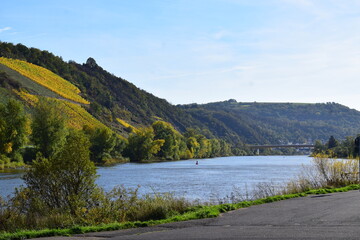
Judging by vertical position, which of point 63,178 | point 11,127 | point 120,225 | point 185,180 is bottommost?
point 185,180

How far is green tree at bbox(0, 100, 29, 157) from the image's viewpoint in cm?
7119

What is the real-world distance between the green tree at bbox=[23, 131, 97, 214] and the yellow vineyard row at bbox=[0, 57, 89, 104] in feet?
459

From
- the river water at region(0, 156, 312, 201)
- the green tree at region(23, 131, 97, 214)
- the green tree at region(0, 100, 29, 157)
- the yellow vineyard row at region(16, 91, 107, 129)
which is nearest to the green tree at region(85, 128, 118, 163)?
the river water at region(0, 156, 312, 201)

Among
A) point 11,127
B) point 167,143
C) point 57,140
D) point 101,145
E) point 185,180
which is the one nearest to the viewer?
point 185,180

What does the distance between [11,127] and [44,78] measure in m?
103

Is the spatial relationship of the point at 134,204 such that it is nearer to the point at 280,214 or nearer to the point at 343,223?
the point at 280,214

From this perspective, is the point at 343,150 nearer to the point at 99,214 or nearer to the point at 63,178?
the point at 63,178

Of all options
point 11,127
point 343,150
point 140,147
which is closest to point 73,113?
point 140,147

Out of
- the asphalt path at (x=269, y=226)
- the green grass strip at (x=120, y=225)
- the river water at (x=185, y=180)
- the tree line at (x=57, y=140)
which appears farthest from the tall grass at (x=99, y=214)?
the tree line at (x=57, y=140)

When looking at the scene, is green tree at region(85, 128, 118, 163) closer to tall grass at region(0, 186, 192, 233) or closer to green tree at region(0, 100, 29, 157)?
green tree at region(0, 100, 29, 157)

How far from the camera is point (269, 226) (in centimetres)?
1433

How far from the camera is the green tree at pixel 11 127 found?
2803 inches

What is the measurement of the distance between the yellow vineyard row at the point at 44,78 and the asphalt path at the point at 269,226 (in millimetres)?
145107

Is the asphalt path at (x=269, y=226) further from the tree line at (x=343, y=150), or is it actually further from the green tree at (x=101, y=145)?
the green tree at (x=101, y=145)
